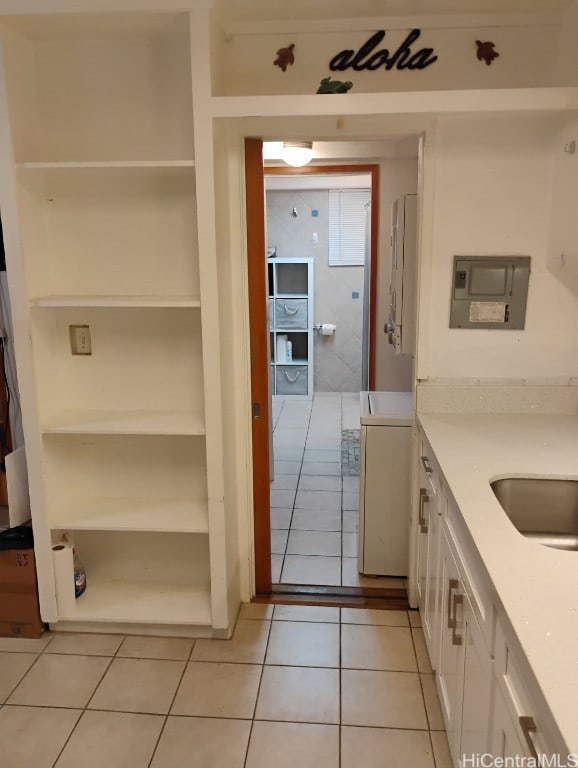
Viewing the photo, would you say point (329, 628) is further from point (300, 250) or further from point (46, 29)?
point (300, 250)

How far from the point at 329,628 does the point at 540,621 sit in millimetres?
1607

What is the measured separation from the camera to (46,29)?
221 cm

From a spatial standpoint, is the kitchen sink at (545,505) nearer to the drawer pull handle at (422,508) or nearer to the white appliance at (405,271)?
the drawer pull handle at (422,508)

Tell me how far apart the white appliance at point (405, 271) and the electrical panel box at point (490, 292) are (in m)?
0.29

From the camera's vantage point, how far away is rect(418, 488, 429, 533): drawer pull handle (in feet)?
7.84

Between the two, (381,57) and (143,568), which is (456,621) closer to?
(143,568)

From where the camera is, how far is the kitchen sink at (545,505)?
191 cm

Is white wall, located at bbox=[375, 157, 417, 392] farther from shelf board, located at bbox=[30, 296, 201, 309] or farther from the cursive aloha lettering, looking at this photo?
shelf board, located at bbox=[30, 296, 201, 309]

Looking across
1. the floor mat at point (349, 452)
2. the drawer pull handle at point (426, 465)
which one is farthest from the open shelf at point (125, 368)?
the floor mat at point (349, 452)

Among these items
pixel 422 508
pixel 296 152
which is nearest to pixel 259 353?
pixel 422 508

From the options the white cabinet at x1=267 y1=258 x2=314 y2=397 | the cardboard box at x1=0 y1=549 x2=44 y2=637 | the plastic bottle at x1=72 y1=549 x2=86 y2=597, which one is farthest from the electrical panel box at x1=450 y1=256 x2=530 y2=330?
the white cabinet at x1=267 y1=258 x2=314 y2=397

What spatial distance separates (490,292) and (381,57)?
0.99 meters

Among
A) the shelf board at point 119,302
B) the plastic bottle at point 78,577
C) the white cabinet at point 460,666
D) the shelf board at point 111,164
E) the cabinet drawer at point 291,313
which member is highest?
the shelf board at point 111,164

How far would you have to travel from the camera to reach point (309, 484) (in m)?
4.21
